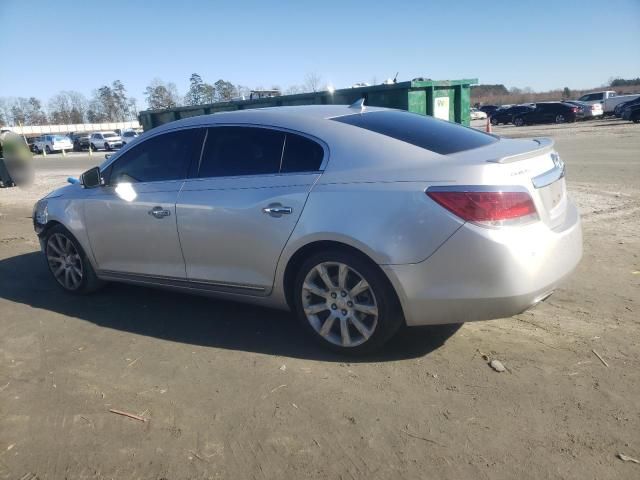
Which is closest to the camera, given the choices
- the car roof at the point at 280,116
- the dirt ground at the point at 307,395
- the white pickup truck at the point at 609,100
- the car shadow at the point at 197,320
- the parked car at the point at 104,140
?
the dirt ground at the point at 307,395

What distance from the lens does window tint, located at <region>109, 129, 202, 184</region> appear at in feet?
14.4

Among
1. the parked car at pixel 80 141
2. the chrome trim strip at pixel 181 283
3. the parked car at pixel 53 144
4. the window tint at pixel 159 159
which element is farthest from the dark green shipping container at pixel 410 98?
the parked car at pixel 53 144

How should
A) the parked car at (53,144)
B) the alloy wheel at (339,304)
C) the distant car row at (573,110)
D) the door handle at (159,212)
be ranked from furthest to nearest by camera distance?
the parked car at (53,144) → the distant car row at (573,110) → the door handle at (159,212) → the alloy wheel at (339,304)

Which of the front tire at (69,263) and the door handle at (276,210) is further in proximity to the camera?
the front tire at (69,263)

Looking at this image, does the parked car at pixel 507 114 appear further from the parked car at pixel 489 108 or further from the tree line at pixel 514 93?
Answer: the tree line at pixel 514 93

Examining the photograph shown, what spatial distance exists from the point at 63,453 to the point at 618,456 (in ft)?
9.08

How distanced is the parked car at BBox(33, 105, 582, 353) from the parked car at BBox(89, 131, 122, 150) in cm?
4272

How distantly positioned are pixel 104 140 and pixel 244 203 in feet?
148

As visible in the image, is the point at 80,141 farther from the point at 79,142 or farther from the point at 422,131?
the point at 422,131

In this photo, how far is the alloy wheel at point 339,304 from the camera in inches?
138

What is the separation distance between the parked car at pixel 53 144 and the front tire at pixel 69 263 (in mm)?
45924

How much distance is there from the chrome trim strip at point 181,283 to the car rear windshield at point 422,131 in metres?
1.42

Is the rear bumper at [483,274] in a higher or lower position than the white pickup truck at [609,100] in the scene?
higher

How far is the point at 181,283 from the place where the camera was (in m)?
4.41
